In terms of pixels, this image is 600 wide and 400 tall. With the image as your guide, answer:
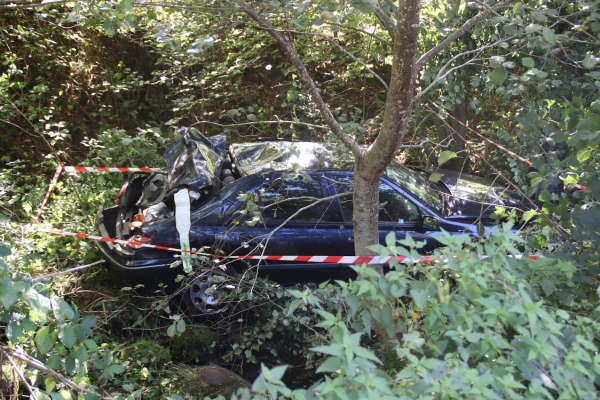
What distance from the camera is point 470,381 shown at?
1.69 metres

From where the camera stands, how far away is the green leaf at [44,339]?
261 centimetres

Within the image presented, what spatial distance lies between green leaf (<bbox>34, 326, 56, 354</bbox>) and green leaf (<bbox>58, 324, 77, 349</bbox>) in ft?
0.14

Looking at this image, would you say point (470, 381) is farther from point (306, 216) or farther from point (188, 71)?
point (188, 71)

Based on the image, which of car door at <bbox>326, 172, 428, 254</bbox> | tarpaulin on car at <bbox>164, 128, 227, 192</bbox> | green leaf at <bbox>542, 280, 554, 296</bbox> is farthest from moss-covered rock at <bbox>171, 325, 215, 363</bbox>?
green leaf at <bbox>542, 280, 554, 296</bbox>

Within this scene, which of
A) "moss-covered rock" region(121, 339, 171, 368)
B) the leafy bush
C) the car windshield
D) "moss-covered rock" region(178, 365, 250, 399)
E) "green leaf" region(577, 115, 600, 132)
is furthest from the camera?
the car windshield

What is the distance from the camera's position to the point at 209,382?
14.0ft

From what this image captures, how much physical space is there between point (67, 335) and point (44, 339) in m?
A: 0.10

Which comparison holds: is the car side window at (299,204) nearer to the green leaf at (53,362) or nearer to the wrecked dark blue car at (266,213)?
the wrecked dark blue car at (266,213)

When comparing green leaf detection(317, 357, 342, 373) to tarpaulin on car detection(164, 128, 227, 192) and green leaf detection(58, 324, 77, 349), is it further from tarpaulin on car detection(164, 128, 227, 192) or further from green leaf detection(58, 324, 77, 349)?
tarpaulin on car detection(164, 128, 227, 192)

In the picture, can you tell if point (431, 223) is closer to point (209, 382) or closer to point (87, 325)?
point (209, 382)

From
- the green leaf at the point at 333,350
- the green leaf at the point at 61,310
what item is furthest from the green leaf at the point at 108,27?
the green leaf at the point at 333,350

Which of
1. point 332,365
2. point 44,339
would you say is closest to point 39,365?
point 44,339

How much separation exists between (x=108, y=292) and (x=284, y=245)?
5.80 ft

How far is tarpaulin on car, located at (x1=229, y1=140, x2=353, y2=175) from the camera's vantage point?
5332 mm
